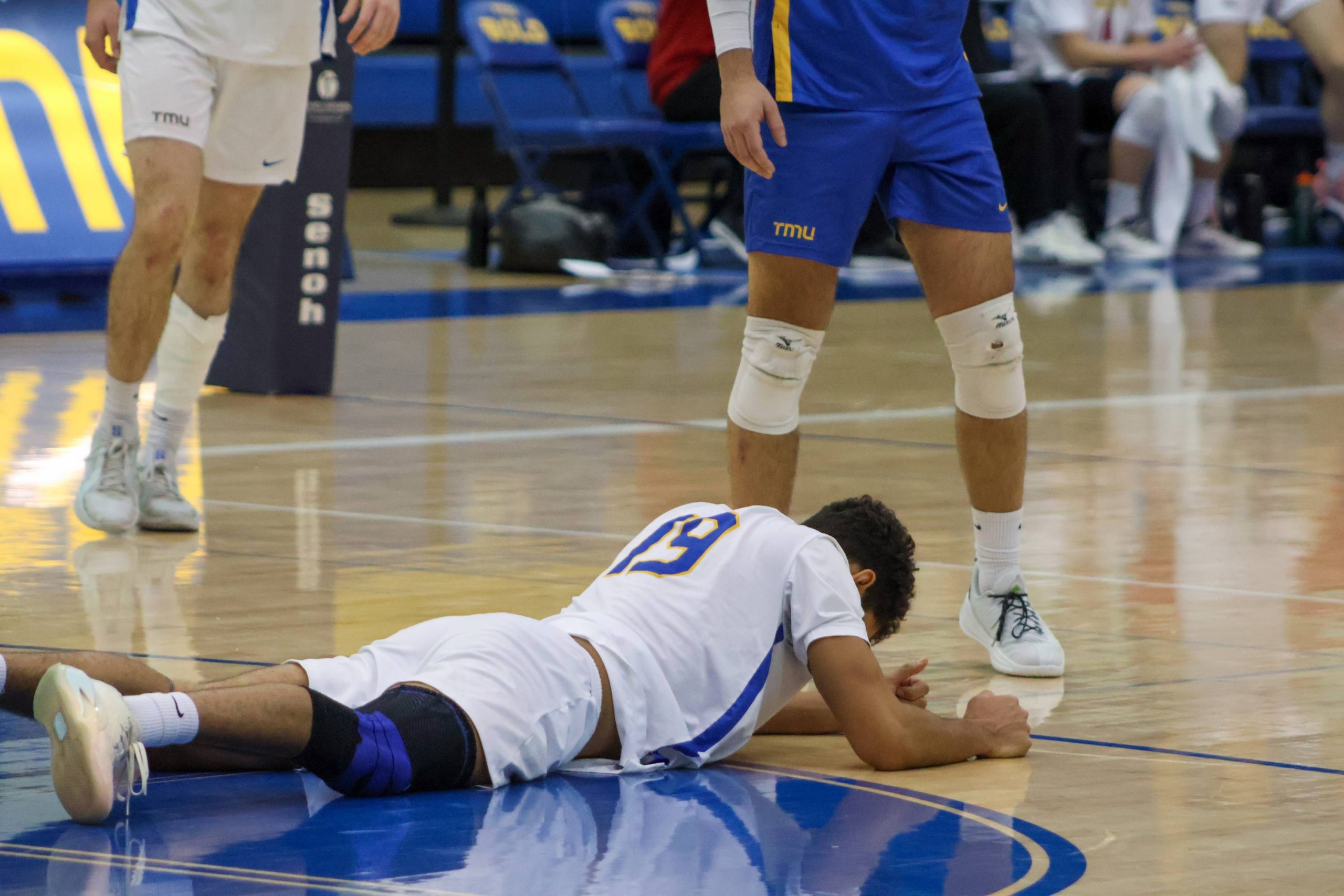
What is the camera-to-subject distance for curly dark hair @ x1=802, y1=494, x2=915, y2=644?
133 inches

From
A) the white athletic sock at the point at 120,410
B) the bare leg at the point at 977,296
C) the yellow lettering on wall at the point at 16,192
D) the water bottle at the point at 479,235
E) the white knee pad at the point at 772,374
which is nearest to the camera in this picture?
the bare leg at the point at 977,296

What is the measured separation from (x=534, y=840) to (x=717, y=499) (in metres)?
2.75

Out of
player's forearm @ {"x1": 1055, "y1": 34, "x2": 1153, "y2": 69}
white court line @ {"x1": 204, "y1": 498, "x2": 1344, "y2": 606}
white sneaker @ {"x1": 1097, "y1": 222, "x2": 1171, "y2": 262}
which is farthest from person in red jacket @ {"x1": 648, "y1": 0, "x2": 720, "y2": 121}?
white court line @ {"x1": 204, "y1": 498, "x2": 1344, "y2": 606}

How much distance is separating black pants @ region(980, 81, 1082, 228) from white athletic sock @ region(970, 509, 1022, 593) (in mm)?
8074

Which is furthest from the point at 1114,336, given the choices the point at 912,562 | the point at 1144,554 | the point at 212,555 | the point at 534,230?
the point at 912,562

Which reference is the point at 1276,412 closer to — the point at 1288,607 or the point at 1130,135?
the point at 1288,607

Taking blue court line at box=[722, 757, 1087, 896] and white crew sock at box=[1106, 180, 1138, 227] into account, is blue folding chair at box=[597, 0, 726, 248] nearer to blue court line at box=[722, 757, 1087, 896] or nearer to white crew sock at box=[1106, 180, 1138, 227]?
white crew sock at box=[1106, 180, 1138, 227]

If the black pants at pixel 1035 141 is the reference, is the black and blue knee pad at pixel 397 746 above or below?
above

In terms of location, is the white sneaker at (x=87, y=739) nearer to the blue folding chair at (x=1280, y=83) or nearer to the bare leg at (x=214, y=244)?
the bare leg at (x=214, y=244)

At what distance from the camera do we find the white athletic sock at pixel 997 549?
4094 millimetres

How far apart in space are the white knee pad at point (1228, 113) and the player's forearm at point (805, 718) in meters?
10.7

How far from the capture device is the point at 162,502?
16.6ft

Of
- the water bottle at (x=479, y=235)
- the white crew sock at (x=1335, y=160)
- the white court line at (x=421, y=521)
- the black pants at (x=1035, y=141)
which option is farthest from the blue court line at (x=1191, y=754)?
the white crew sock at (x=1335, y=160)

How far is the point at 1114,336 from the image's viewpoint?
9469 mm
